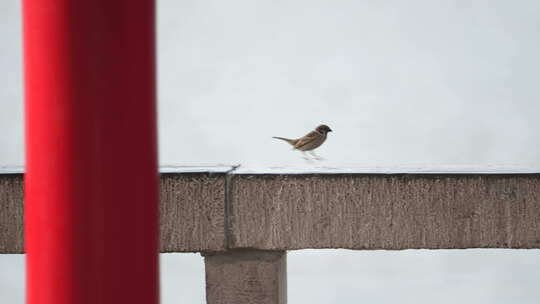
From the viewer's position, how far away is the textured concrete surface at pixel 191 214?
64.2 inches

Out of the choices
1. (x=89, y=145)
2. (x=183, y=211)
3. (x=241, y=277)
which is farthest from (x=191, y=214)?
(x=89, y=145)

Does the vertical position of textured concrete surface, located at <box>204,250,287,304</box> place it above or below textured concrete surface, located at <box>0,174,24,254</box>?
below

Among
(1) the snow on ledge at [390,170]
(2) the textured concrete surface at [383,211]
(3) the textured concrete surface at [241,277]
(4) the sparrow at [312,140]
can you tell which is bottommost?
(3) the textured concrete surface at [241,277]

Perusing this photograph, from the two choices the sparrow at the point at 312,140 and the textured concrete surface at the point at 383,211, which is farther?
the sparrow at the point at 312,140

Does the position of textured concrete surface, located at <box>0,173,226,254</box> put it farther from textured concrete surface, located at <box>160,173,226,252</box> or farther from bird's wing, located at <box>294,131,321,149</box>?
bird's wing, located at <box>294,131,321,149</box>

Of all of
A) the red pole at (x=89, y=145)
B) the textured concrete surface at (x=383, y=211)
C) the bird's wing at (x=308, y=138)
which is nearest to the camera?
the red pole at (x=89, y=145)

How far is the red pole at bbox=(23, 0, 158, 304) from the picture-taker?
1.82 feet

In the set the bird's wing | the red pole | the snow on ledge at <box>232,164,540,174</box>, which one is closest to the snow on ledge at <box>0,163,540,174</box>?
the snow on ledge at <box>232,164,540,174</box>

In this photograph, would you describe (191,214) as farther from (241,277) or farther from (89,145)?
(89,145)

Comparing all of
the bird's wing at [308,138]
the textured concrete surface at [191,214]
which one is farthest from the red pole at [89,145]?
the bird's wing at [308,138]

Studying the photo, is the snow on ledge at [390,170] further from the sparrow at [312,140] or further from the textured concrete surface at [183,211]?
the sparrow at [312,140]

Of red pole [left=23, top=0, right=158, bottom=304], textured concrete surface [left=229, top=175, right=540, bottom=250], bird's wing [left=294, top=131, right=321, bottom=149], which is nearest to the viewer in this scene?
red pole [left=23, top=0, right=158, bottom=304]

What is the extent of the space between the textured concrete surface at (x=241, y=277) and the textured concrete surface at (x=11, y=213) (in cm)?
36

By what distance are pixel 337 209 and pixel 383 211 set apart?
84mm
